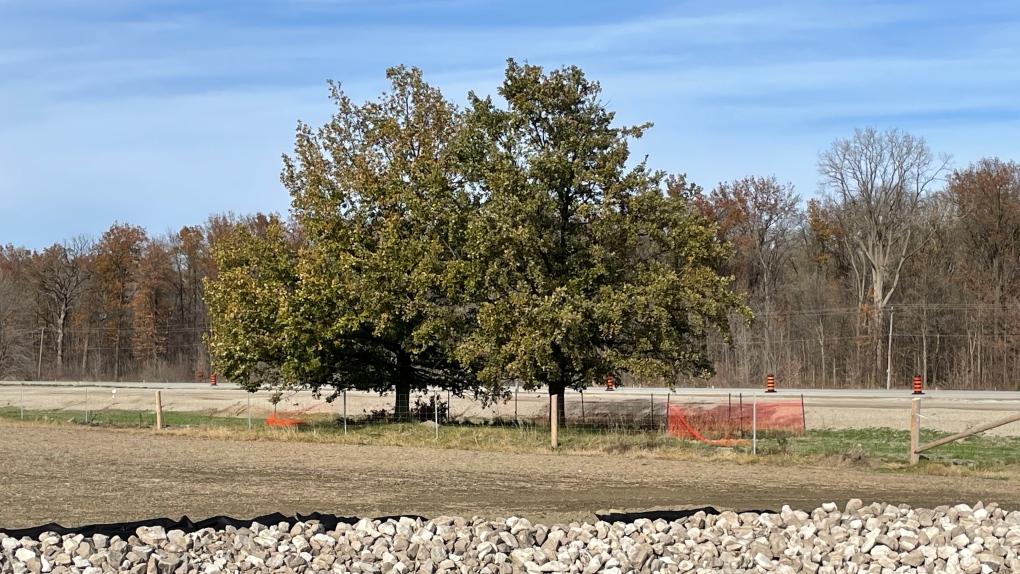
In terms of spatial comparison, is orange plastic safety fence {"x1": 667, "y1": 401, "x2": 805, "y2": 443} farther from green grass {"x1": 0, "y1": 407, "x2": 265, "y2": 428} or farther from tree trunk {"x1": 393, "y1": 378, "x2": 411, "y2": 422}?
green grass {"x1": 0, "y1": 407, "x2": 265, "y2": 428}

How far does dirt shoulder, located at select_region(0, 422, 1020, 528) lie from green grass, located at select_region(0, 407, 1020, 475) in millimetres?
959

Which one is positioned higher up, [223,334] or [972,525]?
[223,334]

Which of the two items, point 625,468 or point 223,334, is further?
point 223,334

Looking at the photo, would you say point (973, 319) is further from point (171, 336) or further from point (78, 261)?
point (78, 261)

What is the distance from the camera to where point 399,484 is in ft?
52.8

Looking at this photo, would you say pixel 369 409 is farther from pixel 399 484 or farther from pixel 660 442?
pixel 399 484

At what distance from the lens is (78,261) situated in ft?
266

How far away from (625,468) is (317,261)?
1131 cm

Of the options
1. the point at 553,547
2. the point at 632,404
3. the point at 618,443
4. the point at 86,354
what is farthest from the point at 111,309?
the point at 553,547

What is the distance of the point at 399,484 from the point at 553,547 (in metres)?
6.29

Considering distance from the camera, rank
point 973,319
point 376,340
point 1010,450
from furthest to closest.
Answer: point 973,319 → point 376,340 → point 1010,450

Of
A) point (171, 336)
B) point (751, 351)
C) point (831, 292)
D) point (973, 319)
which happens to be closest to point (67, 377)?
point (171, 336)

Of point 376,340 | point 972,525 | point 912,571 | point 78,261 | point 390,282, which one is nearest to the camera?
point 912,571

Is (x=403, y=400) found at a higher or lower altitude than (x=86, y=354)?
lower
